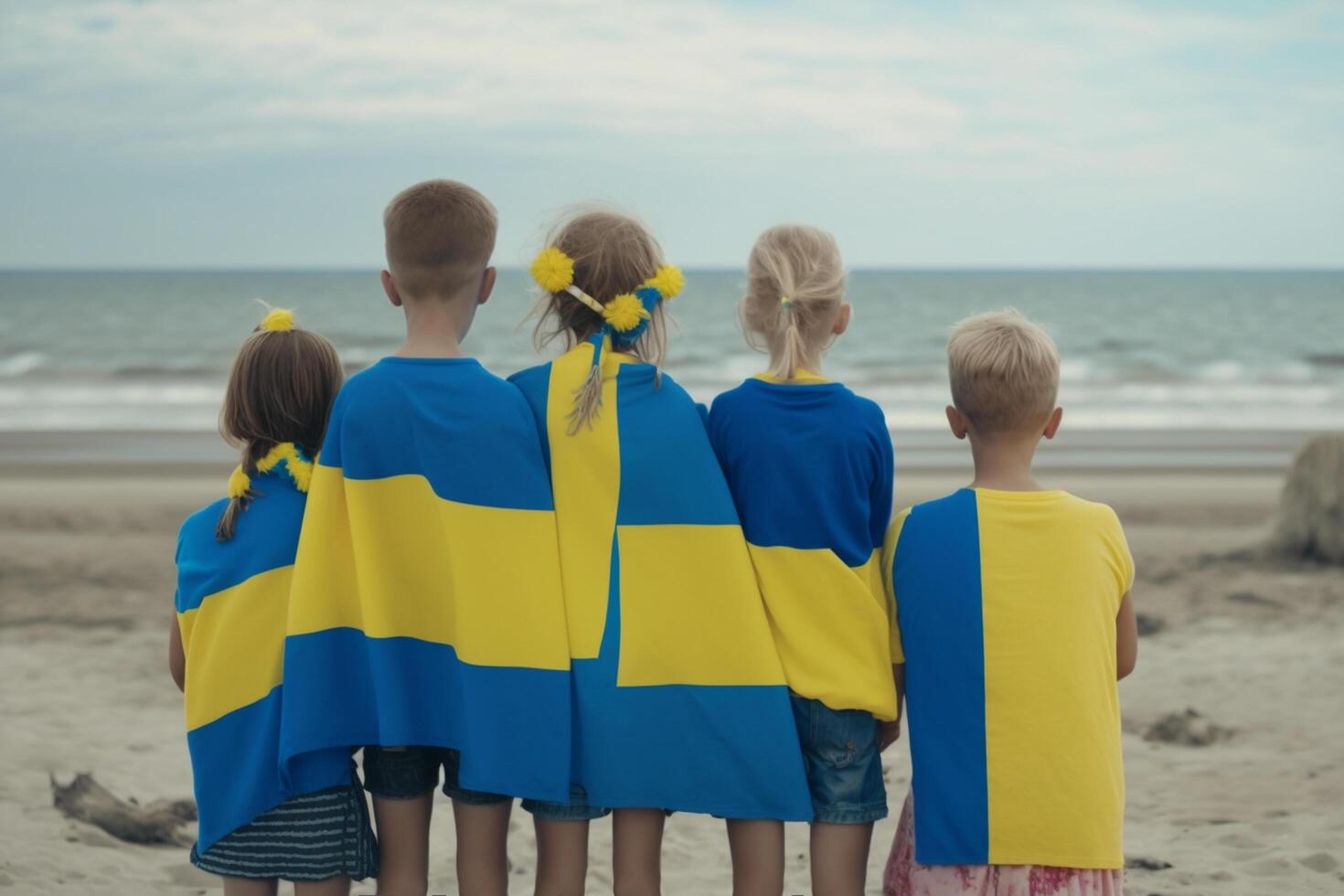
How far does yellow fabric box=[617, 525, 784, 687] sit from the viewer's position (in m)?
2.69

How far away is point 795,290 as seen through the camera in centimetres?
A: 281

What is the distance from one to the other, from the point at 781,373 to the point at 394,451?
878 mm

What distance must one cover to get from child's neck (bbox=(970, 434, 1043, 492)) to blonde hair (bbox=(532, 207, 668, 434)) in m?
0.76

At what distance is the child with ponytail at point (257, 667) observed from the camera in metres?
2.73

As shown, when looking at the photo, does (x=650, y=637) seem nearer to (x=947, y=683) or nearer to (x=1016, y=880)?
(x=947, y=683)

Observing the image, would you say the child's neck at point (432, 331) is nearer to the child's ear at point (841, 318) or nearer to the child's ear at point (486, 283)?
the child's ear at point (486, 283)

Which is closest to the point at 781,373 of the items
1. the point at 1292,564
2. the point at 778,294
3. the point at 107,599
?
the point at 778,294

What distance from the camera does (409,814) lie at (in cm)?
279

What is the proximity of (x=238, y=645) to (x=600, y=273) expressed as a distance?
3.82 ft

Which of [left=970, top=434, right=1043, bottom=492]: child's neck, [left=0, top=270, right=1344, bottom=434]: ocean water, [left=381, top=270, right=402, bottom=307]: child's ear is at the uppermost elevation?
[left=381, top=270, right=402, bottom=307]: child's ear

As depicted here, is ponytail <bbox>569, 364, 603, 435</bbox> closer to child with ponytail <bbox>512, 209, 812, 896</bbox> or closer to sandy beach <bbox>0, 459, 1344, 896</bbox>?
child with ponytail <bbox>512, 209, 812, 896</bbox>

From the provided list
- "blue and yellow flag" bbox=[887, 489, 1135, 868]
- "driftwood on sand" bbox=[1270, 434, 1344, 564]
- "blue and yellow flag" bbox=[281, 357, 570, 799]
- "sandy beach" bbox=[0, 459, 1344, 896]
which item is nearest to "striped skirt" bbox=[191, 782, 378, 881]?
"blue and yellow flag" bbox=[281, 357, 570, 799]

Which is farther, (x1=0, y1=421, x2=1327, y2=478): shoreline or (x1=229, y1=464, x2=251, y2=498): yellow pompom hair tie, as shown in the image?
(x1=0, y1=421, x2=1327, y2=478): shoreline

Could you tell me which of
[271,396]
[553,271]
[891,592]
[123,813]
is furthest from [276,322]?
[123,813]
